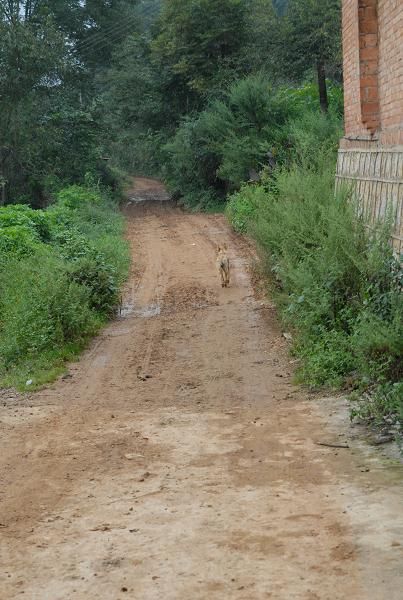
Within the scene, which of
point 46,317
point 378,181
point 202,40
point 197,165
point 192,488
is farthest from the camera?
point 197,165

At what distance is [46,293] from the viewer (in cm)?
1253

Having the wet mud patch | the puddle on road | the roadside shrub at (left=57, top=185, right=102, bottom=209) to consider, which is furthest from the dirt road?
the roadside shrub at (left=57, top=185, right=102, bottom=209)

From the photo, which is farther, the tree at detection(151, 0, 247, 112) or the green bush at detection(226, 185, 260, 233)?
the tree at detection(151, 0, 247, 112)

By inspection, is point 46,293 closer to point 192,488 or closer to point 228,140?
point 192,488

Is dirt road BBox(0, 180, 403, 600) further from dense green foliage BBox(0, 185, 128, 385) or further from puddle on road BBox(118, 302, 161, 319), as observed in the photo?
puddle on road BBox(118, 302, 161, 319)

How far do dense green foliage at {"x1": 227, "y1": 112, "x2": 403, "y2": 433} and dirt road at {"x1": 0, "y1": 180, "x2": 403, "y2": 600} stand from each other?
0.48 meters

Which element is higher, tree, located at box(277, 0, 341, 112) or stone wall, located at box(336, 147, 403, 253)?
tree, located at box(277, 0, 341, 112)

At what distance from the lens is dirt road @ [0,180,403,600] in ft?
14.7

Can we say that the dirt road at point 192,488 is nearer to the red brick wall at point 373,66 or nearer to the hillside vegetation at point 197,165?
the hillside vegetation at point 197,165

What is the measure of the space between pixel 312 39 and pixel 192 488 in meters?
26.4

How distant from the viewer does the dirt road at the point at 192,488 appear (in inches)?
176

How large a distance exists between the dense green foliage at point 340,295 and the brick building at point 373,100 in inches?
16.0

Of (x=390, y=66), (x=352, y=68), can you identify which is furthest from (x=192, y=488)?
(x=352, y=68)

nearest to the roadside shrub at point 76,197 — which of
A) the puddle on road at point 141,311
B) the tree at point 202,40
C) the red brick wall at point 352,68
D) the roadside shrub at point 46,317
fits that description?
the tree at point 202,40
